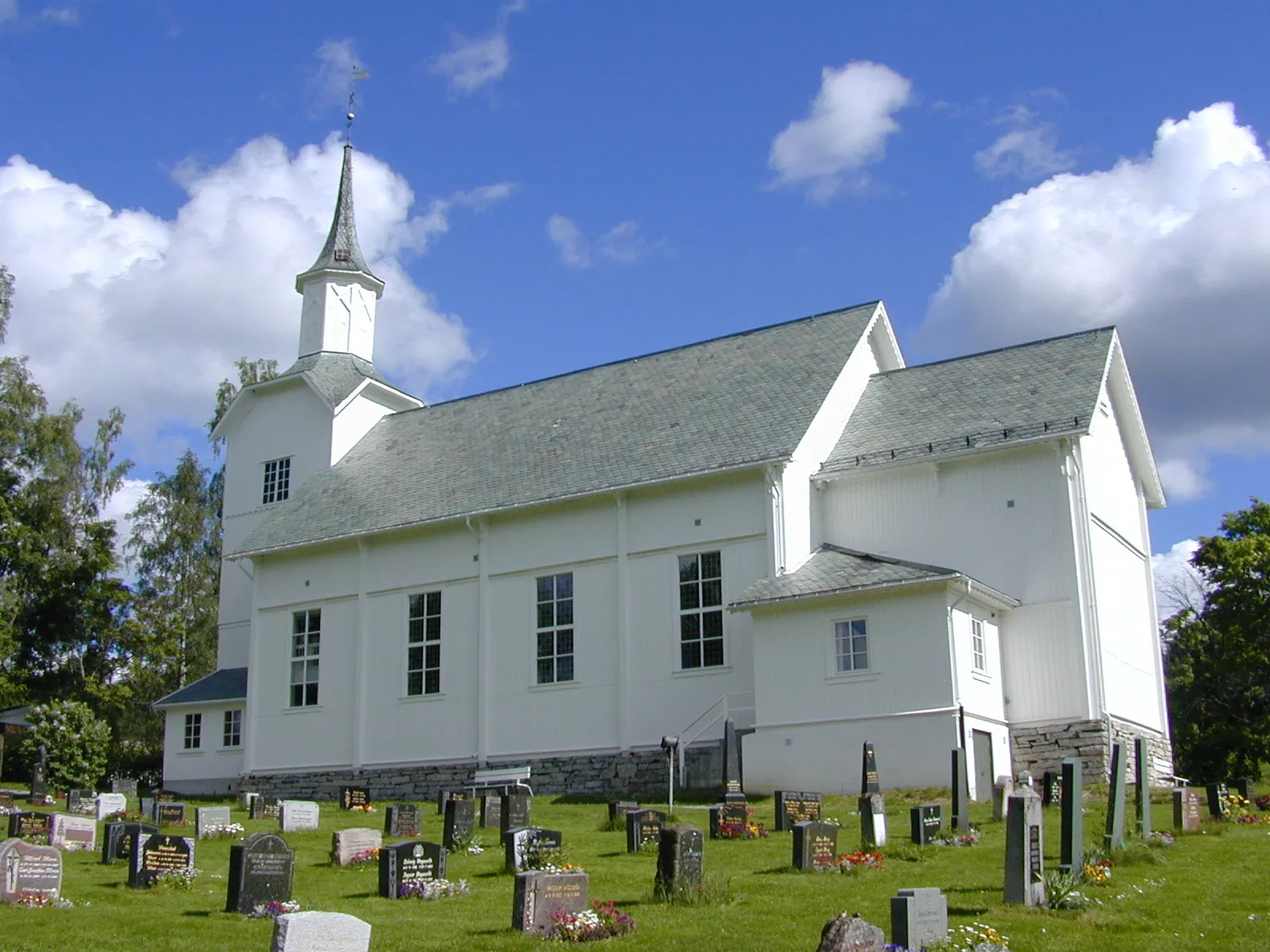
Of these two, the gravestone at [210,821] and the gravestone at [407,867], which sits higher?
the gravestone at [210,821]

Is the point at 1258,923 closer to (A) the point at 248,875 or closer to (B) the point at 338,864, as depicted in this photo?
(A) the point at 248,875

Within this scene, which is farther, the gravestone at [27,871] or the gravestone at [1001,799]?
the gravestone at [1001,799]

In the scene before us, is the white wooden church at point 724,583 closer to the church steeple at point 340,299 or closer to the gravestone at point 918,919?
the church steeple at point 340,299

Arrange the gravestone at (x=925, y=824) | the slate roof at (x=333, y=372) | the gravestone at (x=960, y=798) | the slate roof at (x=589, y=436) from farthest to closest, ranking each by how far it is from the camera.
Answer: the slate roof at (x=333, y=372)
the slate roof at (x=589, y=436)
the gravestone at (x=960, y=798)
the gravestone at (x=925, y=824)

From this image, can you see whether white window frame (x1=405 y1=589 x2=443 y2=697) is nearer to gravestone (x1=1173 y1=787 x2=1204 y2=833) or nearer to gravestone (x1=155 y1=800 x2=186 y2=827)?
gravestone (x1=155 y1=800 x2=186 y2=827)

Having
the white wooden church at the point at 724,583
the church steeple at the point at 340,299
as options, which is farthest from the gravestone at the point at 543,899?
the church steeple at the point at 340,299

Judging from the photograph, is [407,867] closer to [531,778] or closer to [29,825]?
[29,825]

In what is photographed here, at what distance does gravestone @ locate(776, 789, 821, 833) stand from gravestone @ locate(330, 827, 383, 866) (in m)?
5.68

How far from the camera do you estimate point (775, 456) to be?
88.6 feet

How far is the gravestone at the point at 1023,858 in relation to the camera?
1316cm

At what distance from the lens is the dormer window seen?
37812 millimetres

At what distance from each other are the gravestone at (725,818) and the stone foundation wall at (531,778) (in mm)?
6610

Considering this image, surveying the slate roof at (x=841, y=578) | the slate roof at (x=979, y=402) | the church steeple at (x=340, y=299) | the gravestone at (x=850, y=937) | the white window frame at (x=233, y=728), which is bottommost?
the gravestone at (x=850, y=937)

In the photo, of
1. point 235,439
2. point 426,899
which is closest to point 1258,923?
point 426,899
